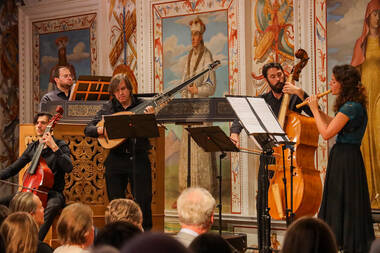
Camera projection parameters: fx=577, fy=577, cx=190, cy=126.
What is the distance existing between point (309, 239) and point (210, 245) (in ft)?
1.26

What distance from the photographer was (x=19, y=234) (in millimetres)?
3168

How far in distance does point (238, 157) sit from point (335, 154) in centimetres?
353

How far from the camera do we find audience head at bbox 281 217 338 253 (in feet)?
7.26

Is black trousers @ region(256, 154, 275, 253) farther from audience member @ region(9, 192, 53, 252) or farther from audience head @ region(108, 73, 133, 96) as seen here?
audience member @ region(9, 192, 53, 252)

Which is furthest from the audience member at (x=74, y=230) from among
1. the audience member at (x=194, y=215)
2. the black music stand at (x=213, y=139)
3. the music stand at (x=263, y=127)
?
the black music stand at (x=213, y=139)

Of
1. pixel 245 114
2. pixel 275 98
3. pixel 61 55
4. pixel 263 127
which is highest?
pixel 61 55

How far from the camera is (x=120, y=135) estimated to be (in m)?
5.45

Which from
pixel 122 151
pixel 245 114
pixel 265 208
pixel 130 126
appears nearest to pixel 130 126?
pixel 130 126

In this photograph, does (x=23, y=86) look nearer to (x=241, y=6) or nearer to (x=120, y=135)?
(x=241, y=6)

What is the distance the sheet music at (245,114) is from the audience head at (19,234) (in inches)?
82.2

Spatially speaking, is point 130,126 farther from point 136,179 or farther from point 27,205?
point 27,205

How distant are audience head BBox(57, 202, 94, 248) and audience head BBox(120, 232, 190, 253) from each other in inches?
79.2

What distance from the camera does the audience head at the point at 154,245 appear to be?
1.46m

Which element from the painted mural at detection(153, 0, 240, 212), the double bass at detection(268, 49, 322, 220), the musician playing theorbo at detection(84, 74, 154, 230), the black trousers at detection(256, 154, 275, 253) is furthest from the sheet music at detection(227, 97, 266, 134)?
the painted mural at detection(153, 0, 240, 212)
